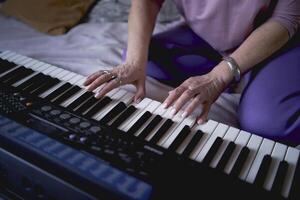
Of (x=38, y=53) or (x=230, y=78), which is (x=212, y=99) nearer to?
(x=230, y=78)

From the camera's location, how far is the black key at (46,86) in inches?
35.4

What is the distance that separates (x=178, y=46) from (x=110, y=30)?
18.5 inches

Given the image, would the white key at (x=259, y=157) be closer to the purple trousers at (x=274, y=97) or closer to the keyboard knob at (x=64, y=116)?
the purple trousers at (x=274, y=97)

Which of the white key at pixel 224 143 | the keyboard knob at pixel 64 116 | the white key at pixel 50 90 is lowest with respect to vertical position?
the white key at pixel 224 143

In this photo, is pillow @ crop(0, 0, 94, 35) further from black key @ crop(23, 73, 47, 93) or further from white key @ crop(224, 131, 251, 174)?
white key @ crop(224, 131, 251, 174)

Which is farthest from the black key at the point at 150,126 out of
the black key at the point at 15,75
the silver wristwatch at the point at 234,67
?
the black key at the point at 15,75

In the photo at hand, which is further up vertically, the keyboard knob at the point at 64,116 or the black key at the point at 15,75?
the keyboard knob at the point at 64,116

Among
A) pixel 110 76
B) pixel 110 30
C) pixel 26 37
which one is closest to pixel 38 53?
pixel 26 37

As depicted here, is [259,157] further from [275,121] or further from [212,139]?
[275,121]

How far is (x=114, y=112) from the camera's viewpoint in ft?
2.74

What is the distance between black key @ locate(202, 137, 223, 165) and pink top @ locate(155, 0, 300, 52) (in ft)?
1.63

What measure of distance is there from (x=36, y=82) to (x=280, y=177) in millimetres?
A: 675

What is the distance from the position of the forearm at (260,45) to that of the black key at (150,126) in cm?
29

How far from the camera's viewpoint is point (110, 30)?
1.60 metres
